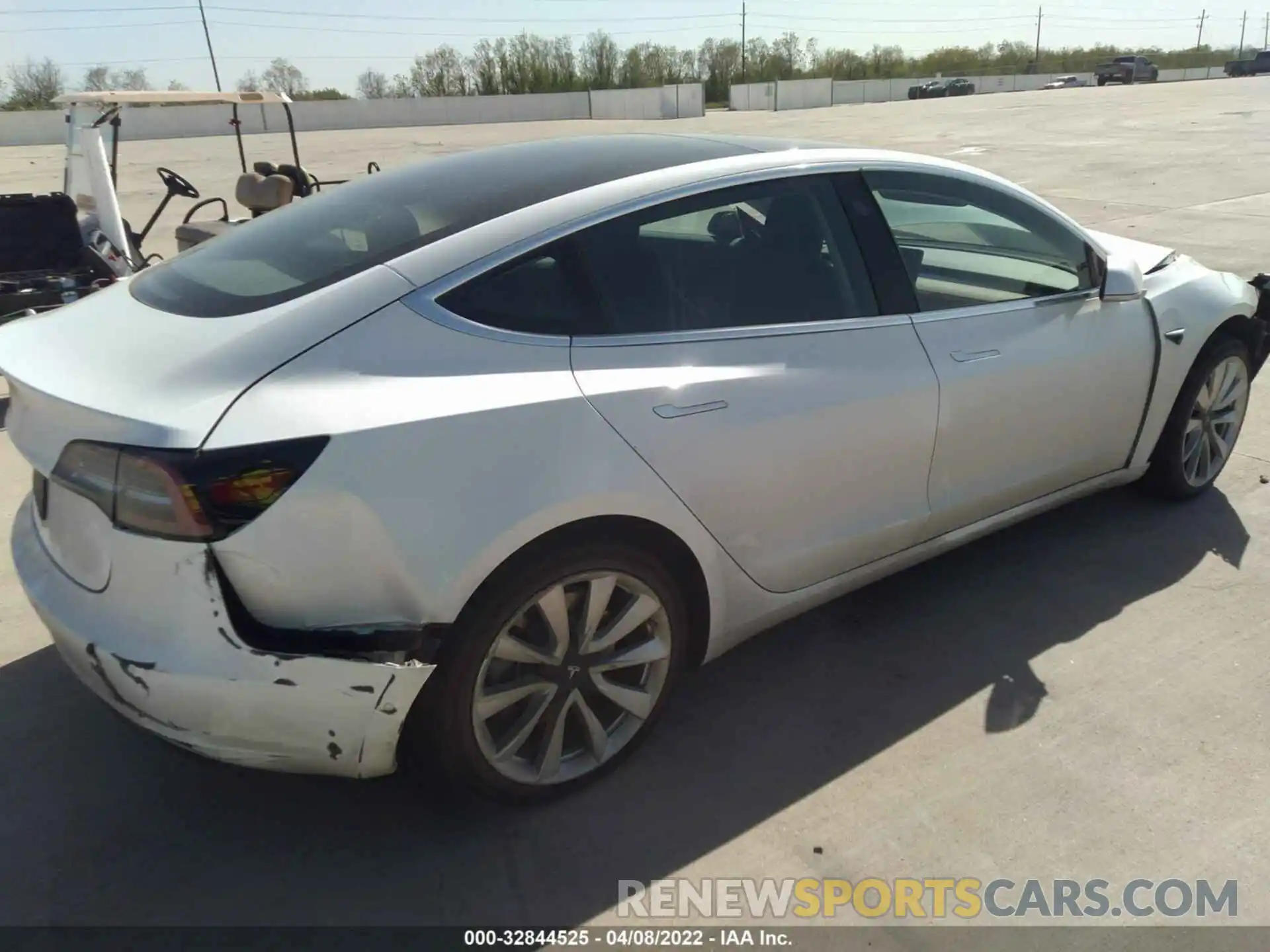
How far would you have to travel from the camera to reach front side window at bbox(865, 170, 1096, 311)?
3.12m

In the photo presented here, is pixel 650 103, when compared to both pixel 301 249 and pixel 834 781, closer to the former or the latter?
pixel 301 249

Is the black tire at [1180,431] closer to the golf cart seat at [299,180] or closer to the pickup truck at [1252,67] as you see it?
the golf cart seat at [299,180]

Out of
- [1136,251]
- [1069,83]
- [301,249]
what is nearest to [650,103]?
[1069,83]

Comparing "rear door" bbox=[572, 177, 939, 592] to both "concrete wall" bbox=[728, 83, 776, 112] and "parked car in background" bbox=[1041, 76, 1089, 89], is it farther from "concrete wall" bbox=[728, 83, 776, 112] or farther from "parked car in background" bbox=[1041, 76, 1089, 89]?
"parked car in background" bbox=[1041, 76, 1089, 89]

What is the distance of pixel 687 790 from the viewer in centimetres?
258

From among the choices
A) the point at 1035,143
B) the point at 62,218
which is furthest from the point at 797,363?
the point at 1035,143

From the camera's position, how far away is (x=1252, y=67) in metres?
67.3

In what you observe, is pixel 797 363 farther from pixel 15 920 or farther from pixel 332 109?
pixel 332 109

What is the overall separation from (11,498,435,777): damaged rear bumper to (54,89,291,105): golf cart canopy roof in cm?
552

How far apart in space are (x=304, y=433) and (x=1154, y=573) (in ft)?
10.2

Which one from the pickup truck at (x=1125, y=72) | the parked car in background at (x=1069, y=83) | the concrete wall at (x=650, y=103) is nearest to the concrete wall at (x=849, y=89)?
the parked car in background at (x=1069, y=83)

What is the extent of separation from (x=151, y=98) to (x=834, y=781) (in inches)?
251

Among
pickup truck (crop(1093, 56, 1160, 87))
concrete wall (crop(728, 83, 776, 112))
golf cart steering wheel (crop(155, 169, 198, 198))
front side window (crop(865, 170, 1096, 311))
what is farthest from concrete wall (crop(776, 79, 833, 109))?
front side window (crop(865, 170, 1096, 311))

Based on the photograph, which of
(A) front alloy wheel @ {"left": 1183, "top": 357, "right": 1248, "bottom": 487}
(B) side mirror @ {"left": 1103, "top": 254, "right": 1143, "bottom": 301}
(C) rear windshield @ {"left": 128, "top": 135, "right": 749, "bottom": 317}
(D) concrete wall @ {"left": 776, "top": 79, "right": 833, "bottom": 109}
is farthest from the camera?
(D) concrete wall @ {"left": 776, "top": 79, "right": 833, "bottom": 109}
